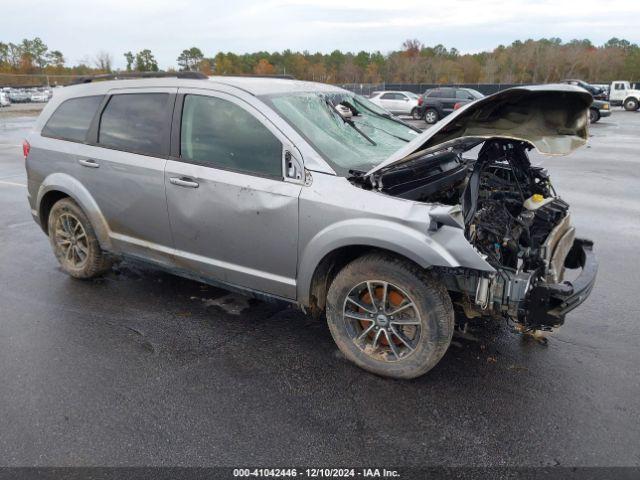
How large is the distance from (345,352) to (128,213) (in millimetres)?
2205

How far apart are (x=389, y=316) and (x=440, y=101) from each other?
76.6ft

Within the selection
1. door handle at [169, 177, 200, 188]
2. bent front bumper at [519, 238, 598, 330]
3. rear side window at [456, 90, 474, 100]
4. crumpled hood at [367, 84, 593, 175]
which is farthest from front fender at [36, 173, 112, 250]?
rear side window at [456, 90, 474, 100]

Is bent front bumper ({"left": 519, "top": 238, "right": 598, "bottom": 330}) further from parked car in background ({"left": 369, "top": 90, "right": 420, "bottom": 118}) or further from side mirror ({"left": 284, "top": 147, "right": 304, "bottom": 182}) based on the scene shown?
parked car in background ({"left": 369, "top": 90, "right": 420, "bottom": 118})

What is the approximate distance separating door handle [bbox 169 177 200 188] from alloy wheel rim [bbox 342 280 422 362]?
1.42 meters

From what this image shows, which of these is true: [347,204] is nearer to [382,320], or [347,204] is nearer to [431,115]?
[382,320]

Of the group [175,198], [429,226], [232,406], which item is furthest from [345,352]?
[175,198]

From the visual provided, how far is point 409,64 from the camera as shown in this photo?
287 ft

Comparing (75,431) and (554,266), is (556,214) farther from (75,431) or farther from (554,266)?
(75,431)

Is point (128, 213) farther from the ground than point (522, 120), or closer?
closer

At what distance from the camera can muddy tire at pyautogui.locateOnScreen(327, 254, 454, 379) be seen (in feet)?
10.2

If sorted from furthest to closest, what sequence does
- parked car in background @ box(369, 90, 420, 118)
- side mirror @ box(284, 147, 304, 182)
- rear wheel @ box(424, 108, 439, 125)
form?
parked car in background @ box(369, 90, 420, 118), rear wheel @ box(424, 108, 439, 125), side mirror @ box(284, 147, 304, 182)

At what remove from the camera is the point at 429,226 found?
116 inches

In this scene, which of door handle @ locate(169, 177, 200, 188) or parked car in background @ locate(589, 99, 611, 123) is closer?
door handle @ locate(169, 177, 200, 188)

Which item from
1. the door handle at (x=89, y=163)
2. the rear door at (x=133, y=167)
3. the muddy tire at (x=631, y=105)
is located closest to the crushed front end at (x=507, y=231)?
the rear door at (x=133, y=167)
